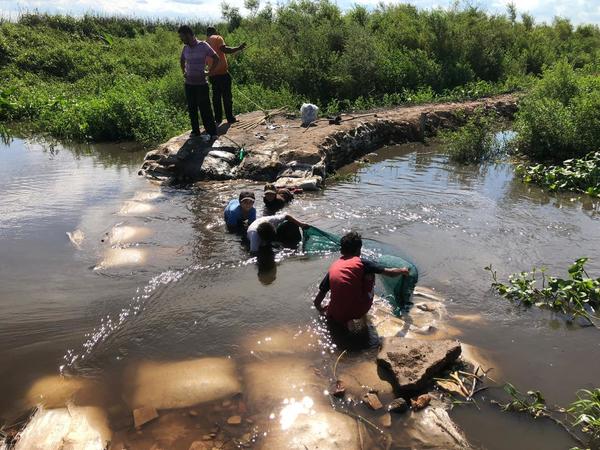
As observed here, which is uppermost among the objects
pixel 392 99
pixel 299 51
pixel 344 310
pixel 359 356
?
pixel 299 51

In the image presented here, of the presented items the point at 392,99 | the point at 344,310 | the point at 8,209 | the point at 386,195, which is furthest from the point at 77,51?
the point at 344,310

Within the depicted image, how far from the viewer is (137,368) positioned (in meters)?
4.34

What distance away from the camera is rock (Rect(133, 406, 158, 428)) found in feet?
12.2

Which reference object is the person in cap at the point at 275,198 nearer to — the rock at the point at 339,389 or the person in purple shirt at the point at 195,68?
the person in purple shirt at the point at 195,68

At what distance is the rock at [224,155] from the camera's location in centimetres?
1005

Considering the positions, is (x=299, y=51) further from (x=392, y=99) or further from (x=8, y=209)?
(x=8, y=209)

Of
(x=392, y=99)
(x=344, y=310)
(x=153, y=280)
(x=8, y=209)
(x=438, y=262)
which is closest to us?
(x=344, y=310)

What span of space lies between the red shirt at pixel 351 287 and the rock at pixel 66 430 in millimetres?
2198

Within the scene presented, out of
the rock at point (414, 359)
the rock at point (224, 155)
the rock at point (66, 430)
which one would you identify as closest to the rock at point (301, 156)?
the rock at point (224, 155)

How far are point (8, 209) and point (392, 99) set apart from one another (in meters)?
11.4

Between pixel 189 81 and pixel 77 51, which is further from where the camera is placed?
pixel 77 51

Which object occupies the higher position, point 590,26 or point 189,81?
point 590,26

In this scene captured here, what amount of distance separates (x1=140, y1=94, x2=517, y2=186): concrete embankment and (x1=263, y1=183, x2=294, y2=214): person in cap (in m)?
0.70

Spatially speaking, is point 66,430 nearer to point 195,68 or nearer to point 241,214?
point 241,214
